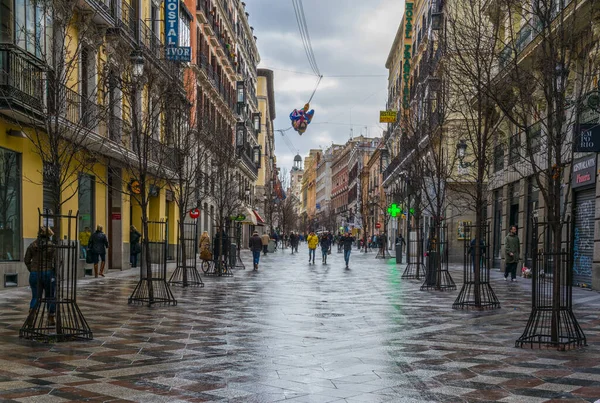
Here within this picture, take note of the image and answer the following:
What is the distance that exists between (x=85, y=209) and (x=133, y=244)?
3.87 meters

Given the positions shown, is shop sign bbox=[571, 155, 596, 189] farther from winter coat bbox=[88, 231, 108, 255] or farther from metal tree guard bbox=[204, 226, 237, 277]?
winter coat bbox=[88, 231, 108, 255]

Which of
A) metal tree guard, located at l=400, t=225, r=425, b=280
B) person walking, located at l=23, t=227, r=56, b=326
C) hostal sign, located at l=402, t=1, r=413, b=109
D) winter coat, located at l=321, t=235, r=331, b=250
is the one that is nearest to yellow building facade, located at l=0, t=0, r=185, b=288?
person walking, located at l=23, t=227, r=56, b=326

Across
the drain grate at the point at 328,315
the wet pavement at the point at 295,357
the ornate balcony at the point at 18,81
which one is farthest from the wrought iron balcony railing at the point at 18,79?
the drain grate at the point at 328,315

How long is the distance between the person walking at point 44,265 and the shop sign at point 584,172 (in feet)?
45.1

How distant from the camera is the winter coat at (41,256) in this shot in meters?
9.91

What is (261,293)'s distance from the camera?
17844 millimetres

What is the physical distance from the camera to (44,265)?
1048cm

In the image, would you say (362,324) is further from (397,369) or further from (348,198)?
(348,198)

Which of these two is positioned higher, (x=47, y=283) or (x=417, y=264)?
(x=47, y=283)

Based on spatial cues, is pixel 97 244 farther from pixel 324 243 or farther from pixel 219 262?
pixel 324 243

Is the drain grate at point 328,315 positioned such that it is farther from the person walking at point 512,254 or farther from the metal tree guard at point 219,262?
the person walking at point 512,254

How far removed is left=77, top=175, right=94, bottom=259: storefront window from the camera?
22984 millimetres

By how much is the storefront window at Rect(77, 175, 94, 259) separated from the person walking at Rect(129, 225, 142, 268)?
2.83 metres

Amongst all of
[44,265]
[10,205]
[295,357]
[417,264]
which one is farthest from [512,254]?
[44,265]
